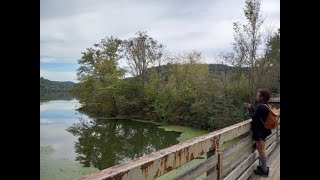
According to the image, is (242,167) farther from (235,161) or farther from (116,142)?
(116,142)

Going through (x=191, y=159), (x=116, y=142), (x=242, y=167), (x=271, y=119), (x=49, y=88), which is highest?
(x=49, y=88)

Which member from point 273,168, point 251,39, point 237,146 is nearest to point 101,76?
point 251,39

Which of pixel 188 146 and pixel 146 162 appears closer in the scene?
pixel 146 162

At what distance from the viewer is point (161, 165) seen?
1.42 meters

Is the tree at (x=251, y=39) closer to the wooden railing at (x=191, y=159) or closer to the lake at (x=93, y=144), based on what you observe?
the lake at (x=93, y=144)

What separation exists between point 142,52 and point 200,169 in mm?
24474

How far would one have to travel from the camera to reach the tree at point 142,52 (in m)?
26.0

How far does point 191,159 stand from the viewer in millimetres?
1812

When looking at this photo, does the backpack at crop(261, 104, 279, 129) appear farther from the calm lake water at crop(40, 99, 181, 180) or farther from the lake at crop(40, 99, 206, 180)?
the lake at crop(40, 99, 206, 180)

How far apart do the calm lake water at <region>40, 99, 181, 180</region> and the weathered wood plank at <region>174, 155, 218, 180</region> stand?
575 cm

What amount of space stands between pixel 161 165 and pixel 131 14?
37.0 meters

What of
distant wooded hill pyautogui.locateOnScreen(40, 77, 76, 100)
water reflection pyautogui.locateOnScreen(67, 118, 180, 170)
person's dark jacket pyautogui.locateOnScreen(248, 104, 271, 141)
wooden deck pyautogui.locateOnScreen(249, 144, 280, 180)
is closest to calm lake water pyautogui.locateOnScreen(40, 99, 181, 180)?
water reflection pyautogui.locateOnScreen(67, 118, 180, 170)

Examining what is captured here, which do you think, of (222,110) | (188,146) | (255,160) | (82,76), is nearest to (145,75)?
(82,76)
